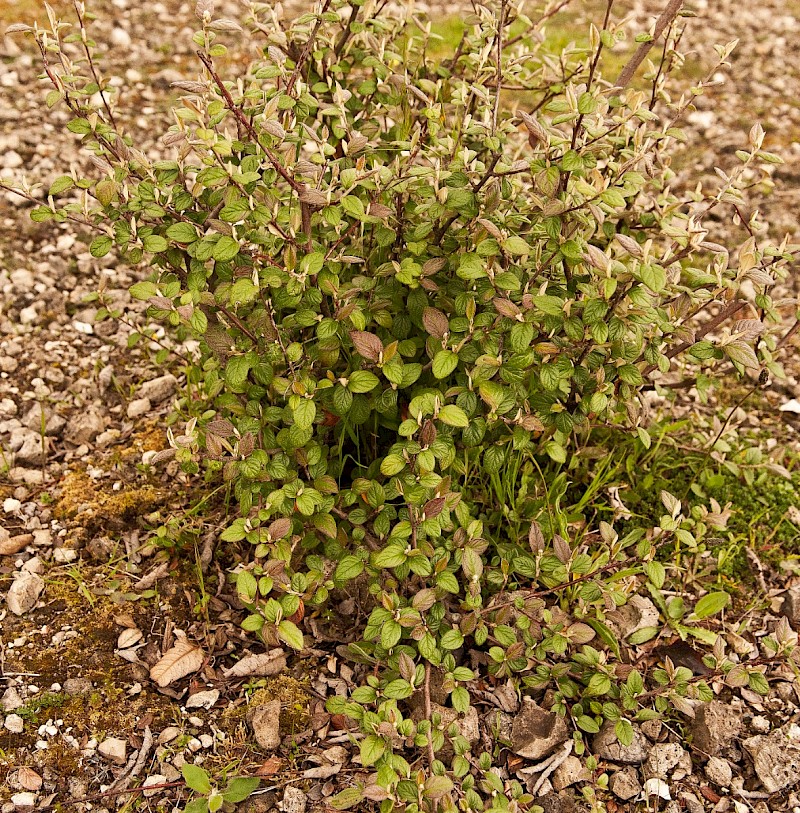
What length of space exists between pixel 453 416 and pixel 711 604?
1096 mm

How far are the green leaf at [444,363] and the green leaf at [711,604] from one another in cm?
112

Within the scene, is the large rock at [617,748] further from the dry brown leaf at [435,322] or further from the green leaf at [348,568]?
the dry brown leaf at [435,322]

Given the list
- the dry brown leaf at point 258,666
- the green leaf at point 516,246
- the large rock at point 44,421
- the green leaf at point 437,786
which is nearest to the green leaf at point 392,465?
the green leaf at point 516,246

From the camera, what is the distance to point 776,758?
2.44m

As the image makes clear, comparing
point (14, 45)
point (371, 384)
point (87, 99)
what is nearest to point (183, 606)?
point (371, 384)

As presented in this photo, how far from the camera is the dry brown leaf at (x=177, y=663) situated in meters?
2.52

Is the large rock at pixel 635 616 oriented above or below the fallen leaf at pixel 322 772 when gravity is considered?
above

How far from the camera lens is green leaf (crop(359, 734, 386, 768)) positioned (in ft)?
6.50

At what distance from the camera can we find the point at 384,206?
231cm

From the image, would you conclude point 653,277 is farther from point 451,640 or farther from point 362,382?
point 451,640

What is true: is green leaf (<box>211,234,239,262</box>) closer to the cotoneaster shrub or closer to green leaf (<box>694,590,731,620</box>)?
the cotoneaster shrub

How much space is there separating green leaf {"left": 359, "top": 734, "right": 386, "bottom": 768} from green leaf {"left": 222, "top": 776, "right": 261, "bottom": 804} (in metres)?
0.41

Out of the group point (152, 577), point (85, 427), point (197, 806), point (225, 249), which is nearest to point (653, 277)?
point (225, 249)

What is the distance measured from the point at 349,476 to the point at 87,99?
1.43m
